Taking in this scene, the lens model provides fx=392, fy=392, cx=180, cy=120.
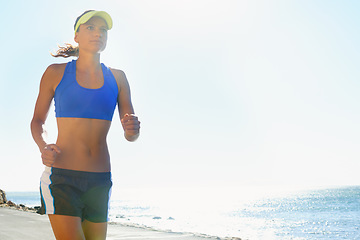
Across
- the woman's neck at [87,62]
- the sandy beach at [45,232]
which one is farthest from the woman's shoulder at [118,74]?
the sandy beach at [45,232]

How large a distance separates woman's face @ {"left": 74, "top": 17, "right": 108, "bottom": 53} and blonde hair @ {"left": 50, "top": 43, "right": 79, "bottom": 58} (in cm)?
21

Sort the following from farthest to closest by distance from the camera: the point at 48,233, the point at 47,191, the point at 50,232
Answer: the point at 50,232, the point at 48,233, the point at 47,191

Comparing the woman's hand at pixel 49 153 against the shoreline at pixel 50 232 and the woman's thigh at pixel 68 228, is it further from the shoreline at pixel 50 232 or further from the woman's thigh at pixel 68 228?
the shoreline at pixel 50 232

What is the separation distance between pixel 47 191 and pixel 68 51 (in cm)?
106

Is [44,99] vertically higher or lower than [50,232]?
higher

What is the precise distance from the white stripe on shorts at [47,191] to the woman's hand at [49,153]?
12 centimetres

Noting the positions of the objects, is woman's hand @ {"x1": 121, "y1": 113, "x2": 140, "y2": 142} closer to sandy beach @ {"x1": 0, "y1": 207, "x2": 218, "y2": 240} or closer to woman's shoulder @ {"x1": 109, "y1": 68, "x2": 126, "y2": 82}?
woman's shoulder @ {"x1": 109, "y1": 68, "x2": 126, "y2": 82}

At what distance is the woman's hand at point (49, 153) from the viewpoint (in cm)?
222

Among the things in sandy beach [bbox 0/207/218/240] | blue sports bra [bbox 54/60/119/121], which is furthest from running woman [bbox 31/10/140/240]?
sandy beach [bbox 0/207/218/240]

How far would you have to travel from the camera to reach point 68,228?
2205 millimetres

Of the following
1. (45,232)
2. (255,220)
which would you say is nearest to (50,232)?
(45,232)

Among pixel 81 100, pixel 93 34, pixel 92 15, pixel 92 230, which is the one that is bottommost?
pixel 92 230

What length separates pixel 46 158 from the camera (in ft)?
7.32

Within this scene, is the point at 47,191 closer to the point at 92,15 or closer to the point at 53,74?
the point at 53,74
